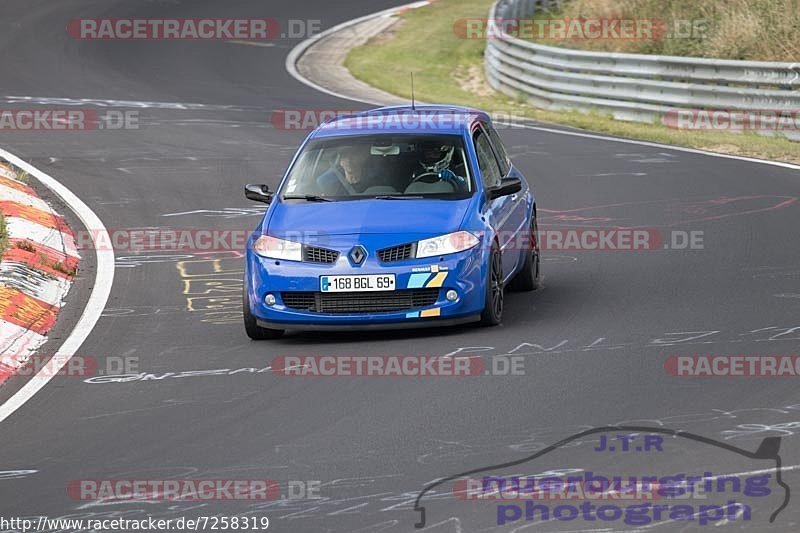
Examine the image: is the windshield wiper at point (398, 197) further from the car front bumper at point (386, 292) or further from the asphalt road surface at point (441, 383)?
the asphalt road surface at point (441, 383)

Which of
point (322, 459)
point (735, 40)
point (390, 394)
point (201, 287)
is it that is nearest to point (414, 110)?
point (201, 287)

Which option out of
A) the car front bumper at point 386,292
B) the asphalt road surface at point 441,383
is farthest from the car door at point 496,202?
the car front bumper at point 386,292

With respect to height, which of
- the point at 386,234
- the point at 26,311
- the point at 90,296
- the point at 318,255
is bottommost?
the point at 90,296

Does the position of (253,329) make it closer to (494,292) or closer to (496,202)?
(494,292)

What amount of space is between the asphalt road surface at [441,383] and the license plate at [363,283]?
407mm

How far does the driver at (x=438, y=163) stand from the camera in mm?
11445

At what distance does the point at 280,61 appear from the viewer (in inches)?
1277

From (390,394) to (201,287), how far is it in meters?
4.26

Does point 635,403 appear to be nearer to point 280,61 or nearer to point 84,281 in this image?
point 84,281

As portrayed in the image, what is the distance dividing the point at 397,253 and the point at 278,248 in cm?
90

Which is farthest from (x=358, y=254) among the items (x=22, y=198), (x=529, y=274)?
(x=22, y=198)

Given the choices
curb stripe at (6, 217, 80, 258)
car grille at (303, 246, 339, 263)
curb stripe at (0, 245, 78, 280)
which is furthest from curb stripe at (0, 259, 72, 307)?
car grille at (303, 246, 339, 263)

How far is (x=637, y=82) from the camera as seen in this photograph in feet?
78.9

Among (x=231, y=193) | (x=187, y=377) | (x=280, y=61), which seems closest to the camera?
(x=187, y=377)
